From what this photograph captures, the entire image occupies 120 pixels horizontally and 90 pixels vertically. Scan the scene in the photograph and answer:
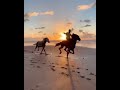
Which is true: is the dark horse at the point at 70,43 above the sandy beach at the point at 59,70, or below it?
above

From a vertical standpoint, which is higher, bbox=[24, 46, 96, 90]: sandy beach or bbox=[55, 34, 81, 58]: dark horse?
bbox=[55, 34, 81, 58]: dark horse

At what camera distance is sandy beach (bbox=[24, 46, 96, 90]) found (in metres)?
1.42

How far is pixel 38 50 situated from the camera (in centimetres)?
154

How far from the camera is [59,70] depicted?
4.88 feet

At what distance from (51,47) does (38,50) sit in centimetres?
10

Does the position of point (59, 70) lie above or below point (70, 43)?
below

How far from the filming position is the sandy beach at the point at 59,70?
1.42 m
